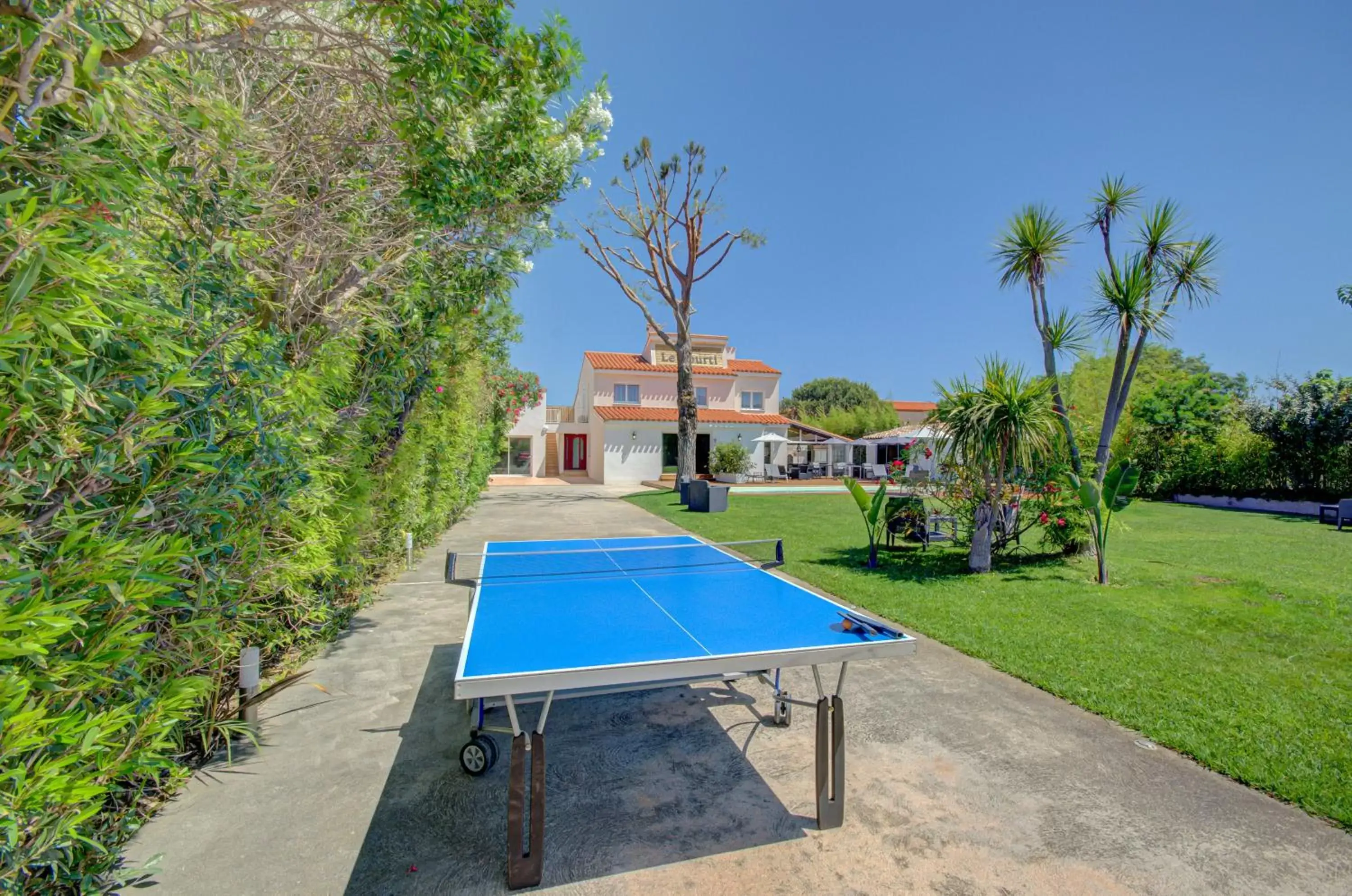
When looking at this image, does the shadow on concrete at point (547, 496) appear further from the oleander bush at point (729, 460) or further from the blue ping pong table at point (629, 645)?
the blue ping pong table at point (629, 645)

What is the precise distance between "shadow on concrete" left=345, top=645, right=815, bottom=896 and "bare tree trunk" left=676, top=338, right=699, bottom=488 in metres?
18.2

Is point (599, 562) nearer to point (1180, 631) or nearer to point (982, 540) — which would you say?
point (1180, 631)

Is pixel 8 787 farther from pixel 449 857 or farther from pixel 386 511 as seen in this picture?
pixel 386 511

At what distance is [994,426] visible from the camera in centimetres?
879

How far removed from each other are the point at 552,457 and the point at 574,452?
1804mm

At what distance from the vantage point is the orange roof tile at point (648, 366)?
117ft

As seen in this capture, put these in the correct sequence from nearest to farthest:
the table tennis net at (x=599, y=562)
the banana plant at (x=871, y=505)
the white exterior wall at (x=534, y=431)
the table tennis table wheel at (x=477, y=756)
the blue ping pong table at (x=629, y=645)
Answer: the blue ping pong table at (x=629, y=645) → the table tennis table wheel at (x=477, y=756) → the table tennis net at (x=599, y=562) → the banana plant at (x=871, y=505) → the white exterior wall at (x=534, y=431)

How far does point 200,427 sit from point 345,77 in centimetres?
250

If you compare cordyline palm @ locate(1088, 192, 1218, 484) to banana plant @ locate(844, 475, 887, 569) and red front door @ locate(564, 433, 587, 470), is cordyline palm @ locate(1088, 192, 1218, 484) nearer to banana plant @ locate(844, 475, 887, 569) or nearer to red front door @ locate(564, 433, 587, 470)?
banana plant @ locate(844, 475, 887, 569)

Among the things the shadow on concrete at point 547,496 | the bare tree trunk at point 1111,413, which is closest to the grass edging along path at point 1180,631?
the bare tree trunk at point 1111,413

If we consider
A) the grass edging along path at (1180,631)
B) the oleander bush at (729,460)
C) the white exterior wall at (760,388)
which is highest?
the white exterior wall at (760,388)

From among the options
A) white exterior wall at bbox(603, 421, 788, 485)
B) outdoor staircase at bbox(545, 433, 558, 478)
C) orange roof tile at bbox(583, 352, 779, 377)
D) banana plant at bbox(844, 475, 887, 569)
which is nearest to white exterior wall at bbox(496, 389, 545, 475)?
outdoor staircase at bbox(545, 433, 558, 478)

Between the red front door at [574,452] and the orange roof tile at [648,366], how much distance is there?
5690mm

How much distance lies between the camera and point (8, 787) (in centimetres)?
174
